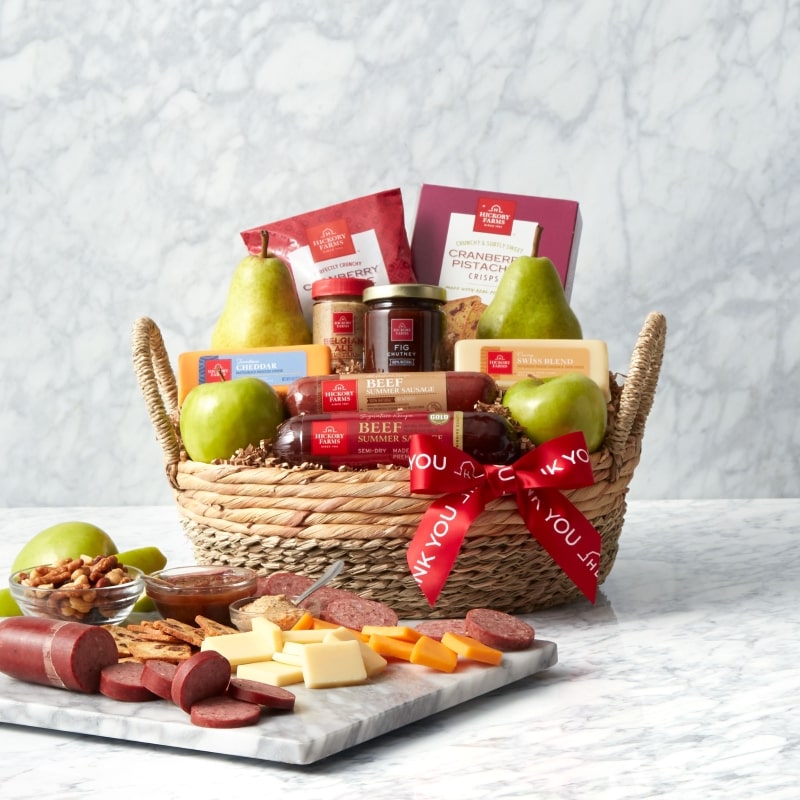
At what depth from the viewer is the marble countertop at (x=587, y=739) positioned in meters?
0.75

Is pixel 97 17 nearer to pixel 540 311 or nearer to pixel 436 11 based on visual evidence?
pixel 436 11

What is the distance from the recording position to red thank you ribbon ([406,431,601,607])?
3.65 feet

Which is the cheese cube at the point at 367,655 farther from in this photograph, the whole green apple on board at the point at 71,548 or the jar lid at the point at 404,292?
the jar lid at the point at 404,292

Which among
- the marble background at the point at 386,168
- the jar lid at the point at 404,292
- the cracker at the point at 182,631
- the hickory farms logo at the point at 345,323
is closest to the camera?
the cracker at the point at 182,631

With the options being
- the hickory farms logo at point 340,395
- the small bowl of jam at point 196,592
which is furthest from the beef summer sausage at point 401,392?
the small bowl of jam at point 196,592

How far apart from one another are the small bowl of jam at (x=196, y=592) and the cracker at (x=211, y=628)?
0.18 ft

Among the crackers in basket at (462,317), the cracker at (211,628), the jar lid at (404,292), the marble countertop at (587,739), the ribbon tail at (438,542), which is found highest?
the jar lid at (404,292)

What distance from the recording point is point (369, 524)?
1152mm

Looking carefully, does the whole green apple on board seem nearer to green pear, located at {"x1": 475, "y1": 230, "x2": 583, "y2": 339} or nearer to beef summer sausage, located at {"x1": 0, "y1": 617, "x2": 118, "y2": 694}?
beef summer sausage, located at {"x1": 0, "y1": 617, "x2": 118, "y2": 694}

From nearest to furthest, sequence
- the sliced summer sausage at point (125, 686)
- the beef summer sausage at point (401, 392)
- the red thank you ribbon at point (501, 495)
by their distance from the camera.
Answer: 1. the sliced summer sausage at point (125, 686)
2. the red thank you ribbon at point (501, 495)
3. the beef summer sausage at point (401, 392)

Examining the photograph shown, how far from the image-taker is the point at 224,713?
0.81 m

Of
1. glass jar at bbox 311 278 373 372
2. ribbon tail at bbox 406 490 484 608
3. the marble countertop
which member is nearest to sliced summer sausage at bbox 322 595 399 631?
ribbon tail at bbox 406 490 484 608

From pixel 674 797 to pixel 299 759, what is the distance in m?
0.25

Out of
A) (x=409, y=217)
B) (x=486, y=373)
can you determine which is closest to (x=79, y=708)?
(x=486, y=373)
